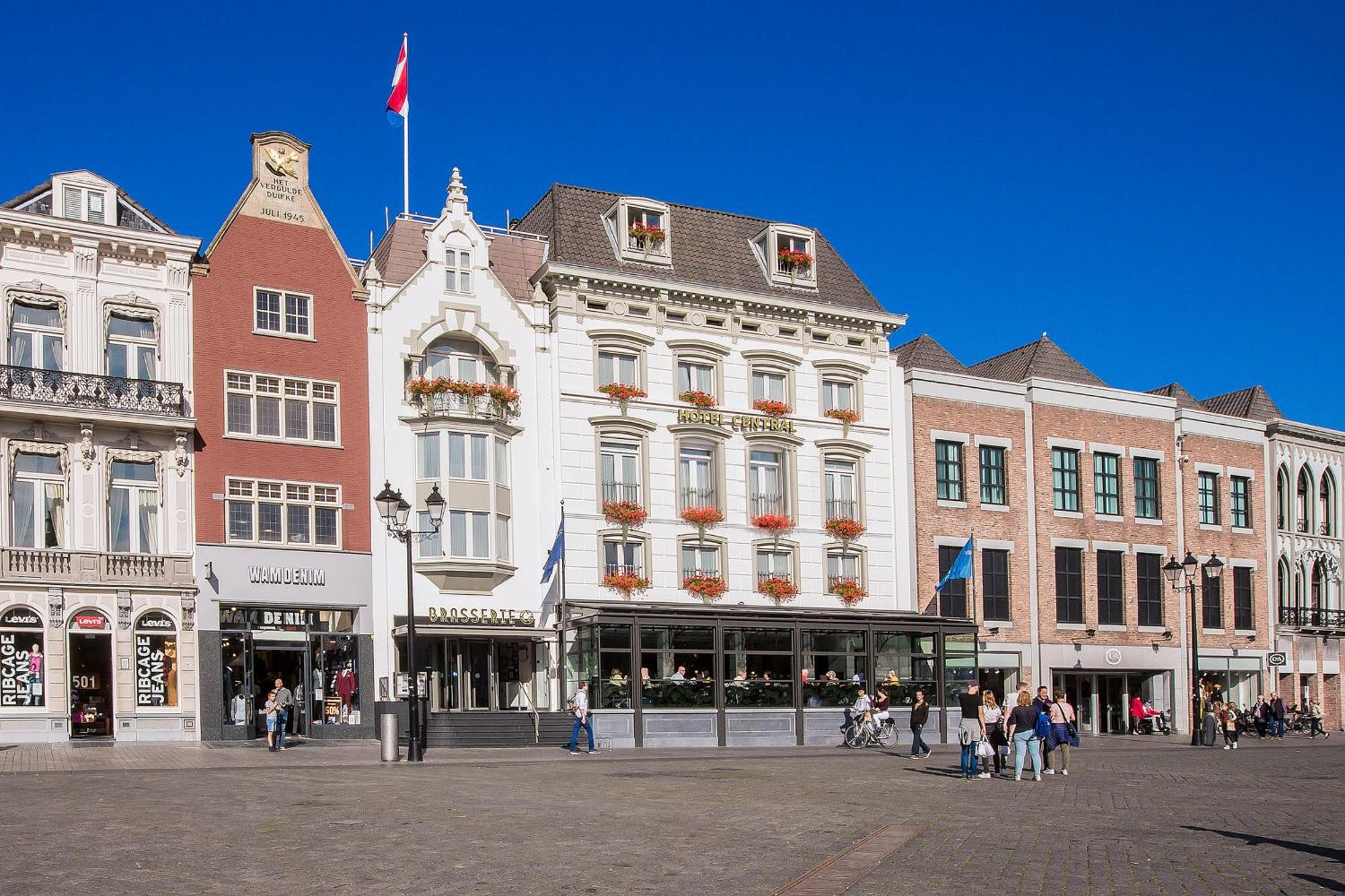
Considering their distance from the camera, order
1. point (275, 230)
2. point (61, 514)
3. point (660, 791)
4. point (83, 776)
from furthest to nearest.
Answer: point (275, 230), point (61, 514), point (83, 776), point (660, 791)

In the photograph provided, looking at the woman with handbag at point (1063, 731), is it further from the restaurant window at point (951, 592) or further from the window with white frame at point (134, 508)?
the window with white frame at point (134, 508)

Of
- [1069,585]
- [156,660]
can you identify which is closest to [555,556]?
Result: [156,660]

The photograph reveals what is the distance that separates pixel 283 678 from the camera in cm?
3819

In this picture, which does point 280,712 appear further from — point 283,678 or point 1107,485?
point 1107,485

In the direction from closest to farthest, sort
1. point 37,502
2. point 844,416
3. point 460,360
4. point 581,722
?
1. point 581,722
2. point 37,502
3. point 460,360
4. point 844,416

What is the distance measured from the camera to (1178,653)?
53.5 m

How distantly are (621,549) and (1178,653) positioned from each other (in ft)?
73.4

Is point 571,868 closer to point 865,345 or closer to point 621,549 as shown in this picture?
point 621,549

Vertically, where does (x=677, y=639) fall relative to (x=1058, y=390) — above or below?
below

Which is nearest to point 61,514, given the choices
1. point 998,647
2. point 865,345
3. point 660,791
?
point 660,791

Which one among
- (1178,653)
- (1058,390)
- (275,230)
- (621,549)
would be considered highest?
(275,230)

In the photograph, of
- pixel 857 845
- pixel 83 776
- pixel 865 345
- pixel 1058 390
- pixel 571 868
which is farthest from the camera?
pixel 1058 390

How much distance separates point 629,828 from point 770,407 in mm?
29490

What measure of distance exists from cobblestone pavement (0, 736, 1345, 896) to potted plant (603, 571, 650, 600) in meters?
13.6
